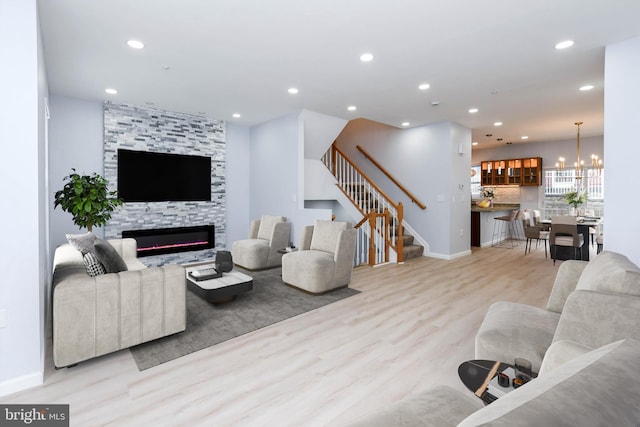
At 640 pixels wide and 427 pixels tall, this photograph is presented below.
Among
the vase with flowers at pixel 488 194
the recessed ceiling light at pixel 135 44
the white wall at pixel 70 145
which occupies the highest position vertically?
the recessed ceiling light at pixel 135 44

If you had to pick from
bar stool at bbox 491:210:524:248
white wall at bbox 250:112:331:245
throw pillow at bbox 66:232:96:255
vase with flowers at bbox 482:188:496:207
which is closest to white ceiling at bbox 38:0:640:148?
white wall at bbox 250:112:331:245

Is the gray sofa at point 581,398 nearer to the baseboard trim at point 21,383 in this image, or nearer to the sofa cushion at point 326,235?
the baseboard trim at point 21,383

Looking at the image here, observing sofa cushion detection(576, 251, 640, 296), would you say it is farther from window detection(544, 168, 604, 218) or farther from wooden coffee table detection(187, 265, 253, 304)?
window detection(544, 168, 604, 218)

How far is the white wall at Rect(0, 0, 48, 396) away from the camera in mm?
2164

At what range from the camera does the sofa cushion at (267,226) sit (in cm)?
601

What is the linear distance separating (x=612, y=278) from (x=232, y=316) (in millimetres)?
3209

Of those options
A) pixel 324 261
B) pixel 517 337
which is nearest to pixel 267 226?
pixel 324 261

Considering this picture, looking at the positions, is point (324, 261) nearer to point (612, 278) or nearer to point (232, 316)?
point (232, 316)

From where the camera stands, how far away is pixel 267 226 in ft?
20.1

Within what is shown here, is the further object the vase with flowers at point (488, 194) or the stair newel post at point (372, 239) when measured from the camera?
the vase with flowers at point (488, 194)

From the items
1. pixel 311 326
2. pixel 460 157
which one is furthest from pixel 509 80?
pixel 311 326

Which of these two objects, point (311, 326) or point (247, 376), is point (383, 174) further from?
point (247, 376)

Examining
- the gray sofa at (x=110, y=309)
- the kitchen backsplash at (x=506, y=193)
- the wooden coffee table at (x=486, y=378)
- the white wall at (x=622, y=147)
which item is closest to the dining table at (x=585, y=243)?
the white wall at (x=622, y=147)

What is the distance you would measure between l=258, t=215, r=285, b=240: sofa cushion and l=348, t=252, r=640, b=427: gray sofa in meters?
4.13
